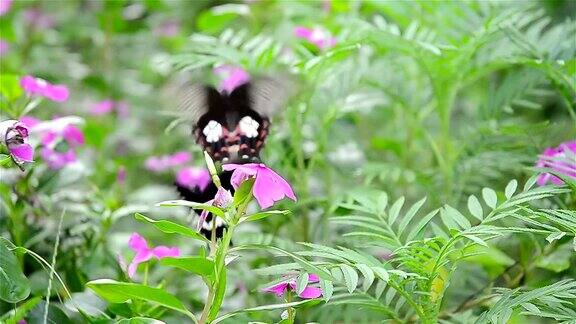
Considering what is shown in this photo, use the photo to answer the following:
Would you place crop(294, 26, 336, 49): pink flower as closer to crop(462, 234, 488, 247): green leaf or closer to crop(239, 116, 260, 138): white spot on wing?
crop(239, 116, 260, 138): white spot on wing

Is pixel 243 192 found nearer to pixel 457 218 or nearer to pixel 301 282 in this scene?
pixel 301 282

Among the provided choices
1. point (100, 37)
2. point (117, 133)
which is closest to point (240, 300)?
point (117, 133)

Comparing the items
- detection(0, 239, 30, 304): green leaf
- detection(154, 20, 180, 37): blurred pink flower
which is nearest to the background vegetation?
detection(0, 239, 30, 304): green leaf

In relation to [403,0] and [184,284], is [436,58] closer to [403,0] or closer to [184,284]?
[403,0]

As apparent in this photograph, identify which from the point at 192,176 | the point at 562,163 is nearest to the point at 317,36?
the point at 192,176

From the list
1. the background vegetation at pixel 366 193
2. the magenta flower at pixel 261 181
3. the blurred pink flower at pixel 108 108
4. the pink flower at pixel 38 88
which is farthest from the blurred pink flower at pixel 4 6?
the magenta flower at pixel 261 181

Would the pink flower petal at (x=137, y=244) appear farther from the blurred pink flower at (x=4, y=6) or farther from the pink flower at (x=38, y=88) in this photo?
the blurred pink flower at (x=4, y=6)
